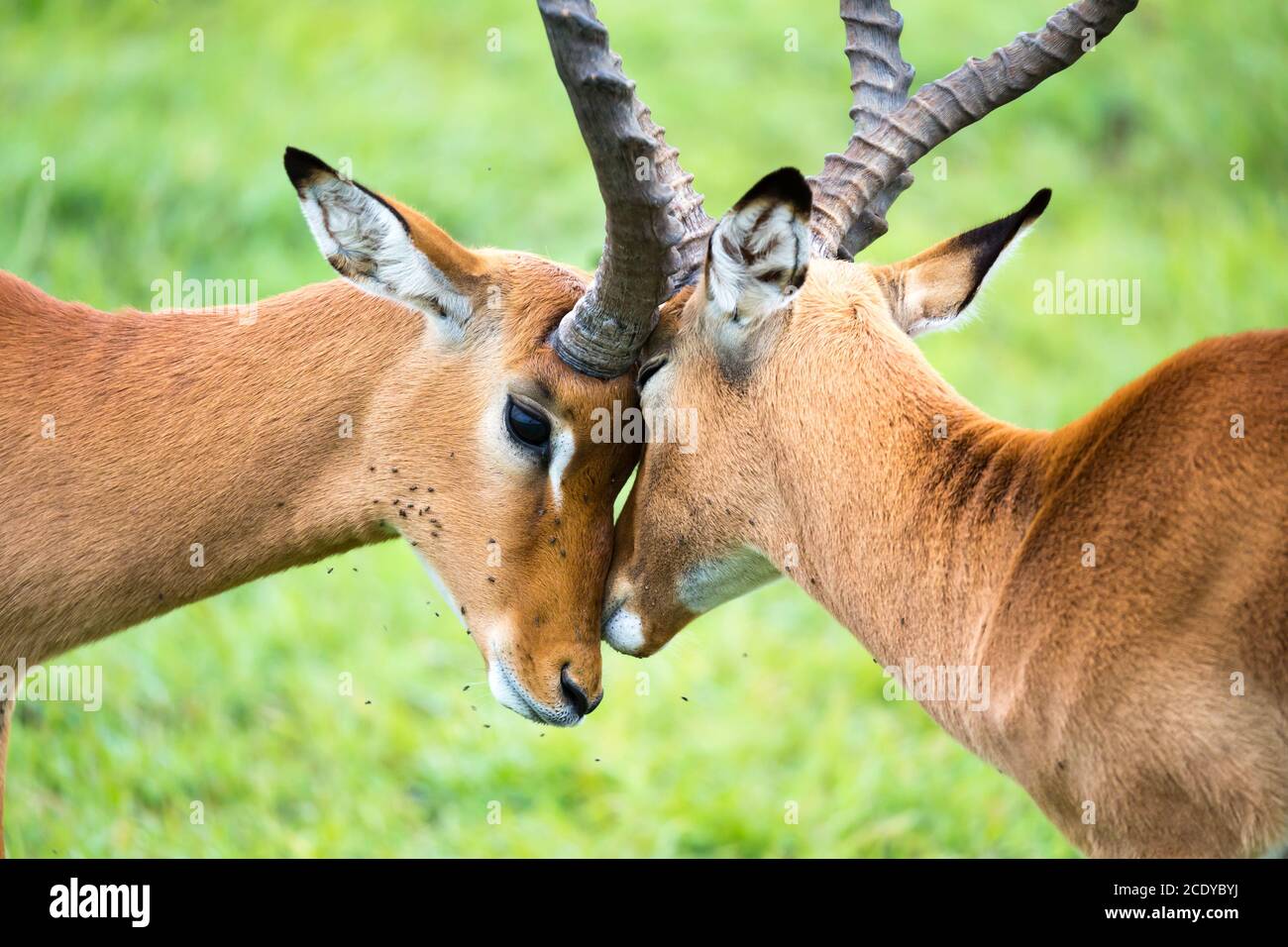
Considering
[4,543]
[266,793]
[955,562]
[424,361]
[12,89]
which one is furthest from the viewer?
[12,89]

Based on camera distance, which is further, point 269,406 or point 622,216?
point 269,406

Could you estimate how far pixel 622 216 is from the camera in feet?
11.5

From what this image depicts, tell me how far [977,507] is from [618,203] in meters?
1.09

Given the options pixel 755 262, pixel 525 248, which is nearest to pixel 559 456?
pixel 755 262

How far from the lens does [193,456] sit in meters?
3.75

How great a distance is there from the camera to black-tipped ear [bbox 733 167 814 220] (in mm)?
3221

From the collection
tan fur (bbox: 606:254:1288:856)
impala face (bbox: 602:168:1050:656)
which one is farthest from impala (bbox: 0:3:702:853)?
tan fur (bbox: 606:254:1288:856)

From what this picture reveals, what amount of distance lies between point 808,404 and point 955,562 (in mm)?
512

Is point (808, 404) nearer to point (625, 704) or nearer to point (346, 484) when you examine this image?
point (346, 484)

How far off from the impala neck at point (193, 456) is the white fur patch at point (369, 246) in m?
0.17

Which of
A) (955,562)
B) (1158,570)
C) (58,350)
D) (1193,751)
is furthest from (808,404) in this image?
(58,350)

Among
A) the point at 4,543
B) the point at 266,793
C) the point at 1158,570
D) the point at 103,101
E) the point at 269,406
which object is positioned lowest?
the point at 266,793

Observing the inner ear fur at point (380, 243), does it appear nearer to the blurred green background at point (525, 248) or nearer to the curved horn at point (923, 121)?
the curved horn at point (923, 121)

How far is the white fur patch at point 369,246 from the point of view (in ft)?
11.7
